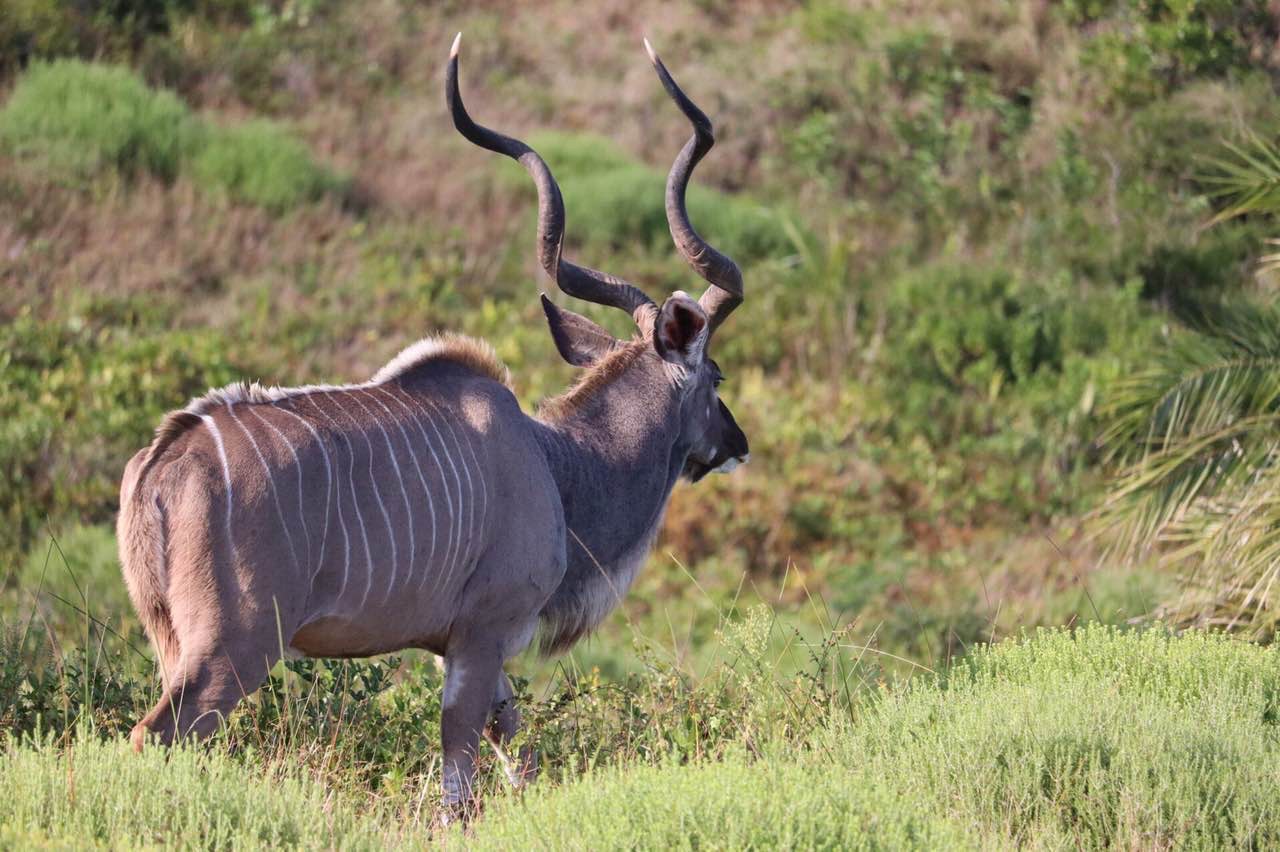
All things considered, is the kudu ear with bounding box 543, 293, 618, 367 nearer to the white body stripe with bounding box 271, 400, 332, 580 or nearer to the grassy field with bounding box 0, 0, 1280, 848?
the grassy field with bounding box 0, 0, 1280, 848

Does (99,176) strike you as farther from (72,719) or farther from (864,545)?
(72,719)

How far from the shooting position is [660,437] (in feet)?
17.9

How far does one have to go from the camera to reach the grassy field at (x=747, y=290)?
4.93 metres

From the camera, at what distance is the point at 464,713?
4.52 m

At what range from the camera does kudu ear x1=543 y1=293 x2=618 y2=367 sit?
5.67 metres

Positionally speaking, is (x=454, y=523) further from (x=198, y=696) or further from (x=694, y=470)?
(x=694, y=470)

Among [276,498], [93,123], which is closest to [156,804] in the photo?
[276,498]

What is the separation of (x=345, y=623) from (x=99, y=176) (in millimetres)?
10066

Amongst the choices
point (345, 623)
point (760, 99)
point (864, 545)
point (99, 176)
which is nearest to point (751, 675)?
point (345, 623)

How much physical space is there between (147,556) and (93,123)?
10.4 m

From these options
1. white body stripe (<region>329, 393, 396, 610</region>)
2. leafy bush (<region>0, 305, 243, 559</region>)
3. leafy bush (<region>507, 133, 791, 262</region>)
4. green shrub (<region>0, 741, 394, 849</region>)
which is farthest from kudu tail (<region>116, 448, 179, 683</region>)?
leafy bush (<region>507, 133, 791, 262</region>)

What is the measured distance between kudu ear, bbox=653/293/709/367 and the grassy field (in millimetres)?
1023

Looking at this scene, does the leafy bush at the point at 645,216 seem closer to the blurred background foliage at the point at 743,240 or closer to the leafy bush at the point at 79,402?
the blurred background foliage at the point at 743,240

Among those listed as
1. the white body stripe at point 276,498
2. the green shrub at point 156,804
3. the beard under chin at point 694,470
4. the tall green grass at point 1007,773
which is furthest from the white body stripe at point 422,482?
the beard under chin at point 694,470
